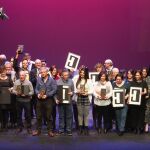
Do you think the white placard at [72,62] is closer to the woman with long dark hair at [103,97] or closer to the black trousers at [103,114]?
the woman with long dark hair at [103,97]

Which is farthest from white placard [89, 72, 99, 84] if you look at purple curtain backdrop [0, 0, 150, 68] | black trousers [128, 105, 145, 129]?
purple curtain backdrop [0, 0, 150, 68]

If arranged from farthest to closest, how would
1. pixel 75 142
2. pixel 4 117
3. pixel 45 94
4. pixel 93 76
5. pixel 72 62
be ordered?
pixel 72 62, pixel 93 76, pixel 4 117, pixel 45 94, pixel 75 142

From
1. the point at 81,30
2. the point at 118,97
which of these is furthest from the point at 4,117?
the point at 81,30

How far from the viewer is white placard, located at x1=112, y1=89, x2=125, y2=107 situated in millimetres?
9430

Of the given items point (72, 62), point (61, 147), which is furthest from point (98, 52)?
point (61, 147)

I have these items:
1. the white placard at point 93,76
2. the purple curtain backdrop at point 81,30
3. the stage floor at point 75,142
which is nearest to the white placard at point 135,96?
the stage floor at point 75,142

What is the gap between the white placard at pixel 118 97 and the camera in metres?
9.43

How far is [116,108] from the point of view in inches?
375

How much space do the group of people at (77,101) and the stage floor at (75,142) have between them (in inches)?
8.9

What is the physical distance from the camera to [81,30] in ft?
46.1

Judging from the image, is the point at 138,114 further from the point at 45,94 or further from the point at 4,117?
the point at 4,117

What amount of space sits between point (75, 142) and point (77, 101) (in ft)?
3.18

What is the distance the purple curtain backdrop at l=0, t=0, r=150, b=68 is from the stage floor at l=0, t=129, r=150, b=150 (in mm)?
4776

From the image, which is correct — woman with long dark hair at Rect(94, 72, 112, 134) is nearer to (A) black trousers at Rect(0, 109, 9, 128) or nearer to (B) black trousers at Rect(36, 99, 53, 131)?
(B) black trousers at Rect(36, 99, 53, 131)
